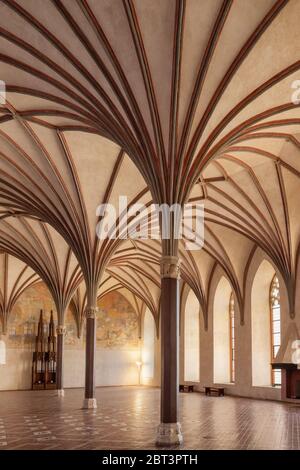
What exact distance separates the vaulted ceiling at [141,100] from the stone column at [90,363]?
11.3ft

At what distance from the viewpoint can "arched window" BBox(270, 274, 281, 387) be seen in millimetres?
26531

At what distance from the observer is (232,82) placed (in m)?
13.0

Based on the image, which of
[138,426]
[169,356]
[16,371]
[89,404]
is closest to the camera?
[169,356]

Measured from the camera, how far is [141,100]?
12.9 meters

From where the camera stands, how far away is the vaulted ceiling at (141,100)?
1128 centimetres

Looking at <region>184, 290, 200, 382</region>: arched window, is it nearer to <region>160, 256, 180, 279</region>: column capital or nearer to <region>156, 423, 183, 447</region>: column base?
<region>160, 256, 180, 279</region>: column capital

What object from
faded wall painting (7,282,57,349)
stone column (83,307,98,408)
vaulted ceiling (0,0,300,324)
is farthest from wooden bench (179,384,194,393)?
vaulted ceiling (0,0,300,324)

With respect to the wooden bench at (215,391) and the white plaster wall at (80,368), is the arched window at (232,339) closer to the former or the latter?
the wooden bench at (215,391)

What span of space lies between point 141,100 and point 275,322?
17576 millimetres

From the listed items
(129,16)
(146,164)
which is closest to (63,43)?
(129,16)

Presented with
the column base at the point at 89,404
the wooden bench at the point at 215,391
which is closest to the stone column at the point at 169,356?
the column base at the point at 89,404

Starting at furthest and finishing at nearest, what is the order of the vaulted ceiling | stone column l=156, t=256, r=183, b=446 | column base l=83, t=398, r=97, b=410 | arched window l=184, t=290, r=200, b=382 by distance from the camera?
arched window l=184, t=290, r=200, b=382 → column base l=83, t=398, r=97, b=410 → stone column l=156, t=256, r=183, b=446 → the vaulted ceiling

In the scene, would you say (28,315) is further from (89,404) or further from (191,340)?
(89,404)

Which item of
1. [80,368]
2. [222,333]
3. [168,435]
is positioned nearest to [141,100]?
[168,435]
